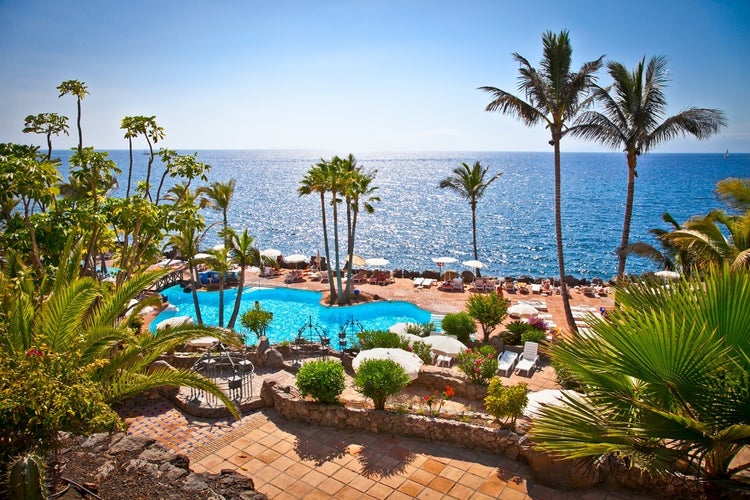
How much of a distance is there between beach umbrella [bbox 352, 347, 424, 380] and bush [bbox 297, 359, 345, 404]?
1271 mm

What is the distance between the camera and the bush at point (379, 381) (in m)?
12.5

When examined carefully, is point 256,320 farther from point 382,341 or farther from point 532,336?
point 532,336

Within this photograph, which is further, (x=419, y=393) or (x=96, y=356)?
(x=419, y=393)

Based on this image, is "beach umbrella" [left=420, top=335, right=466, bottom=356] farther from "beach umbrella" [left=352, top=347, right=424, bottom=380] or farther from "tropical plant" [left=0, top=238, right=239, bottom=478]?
"tropical plant" [left=0, top=238, right=239, bottom=478]

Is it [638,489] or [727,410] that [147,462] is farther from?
[638,489]

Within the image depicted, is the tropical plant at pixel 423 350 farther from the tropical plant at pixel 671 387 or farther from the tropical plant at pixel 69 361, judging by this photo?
the tropical plant at pixel 671 387

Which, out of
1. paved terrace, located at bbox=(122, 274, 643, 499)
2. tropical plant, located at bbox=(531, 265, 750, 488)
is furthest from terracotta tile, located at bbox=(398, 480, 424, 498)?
tropical plant, located at bbox=(531, 265, 750, 488)

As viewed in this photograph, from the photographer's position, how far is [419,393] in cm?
1518

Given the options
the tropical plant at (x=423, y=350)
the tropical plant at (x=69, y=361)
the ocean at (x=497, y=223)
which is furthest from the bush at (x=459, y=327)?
the ocean at (x=497, y=223)

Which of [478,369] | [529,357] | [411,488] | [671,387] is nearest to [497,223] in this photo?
[529,357]

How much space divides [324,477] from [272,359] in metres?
6.99

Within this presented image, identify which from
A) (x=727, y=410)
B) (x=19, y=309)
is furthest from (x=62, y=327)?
(x=727, y=410)

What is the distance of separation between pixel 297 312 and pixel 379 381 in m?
17.5

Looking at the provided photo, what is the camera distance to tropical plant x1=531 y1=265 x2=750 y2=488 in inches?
155
